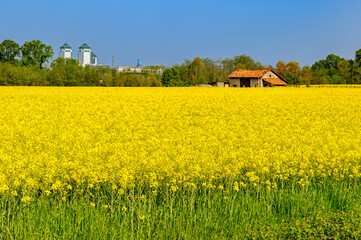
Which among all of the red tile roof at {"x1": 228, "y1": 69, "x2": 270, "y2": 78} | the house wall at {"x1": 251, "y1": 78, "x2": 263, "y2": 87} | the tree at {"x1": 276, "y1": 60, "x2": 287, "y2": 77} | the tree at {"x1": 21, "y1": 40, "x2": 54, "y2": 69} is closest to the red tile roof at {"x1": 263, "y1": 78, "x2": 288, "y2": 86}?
the house wall at {"x1": 251, "y1": 78, "x2": 263, "y2": 87}

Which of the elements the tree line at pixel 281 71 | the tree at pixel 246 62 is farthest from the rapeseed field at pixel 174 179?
the tree at pixel 246 62

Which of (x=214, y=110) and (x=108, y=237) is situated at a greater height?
(x=214, y=110)

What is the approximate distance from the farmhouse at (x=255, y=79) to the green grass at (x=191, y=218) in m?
73.6

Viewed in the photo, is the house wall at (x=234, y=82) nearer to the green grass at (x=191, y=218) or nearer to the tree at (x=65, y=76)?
the tree at (x=65, y=76)

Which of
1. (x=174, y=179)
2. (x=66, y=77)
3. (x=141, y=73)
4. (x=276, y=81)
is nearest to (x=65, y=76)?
(x=66, y=77)

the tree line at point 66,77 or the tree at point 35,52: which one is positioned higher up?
the tree at point 35,52

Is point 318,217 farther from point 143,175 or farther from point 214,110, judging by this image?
point 214,110

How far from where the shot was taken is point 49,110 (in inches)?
914

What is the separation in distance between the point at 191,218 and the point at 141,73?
8807 centimetres

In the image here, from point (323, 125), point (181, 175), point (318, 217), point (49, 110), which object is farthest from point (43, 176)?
point (49, 110)

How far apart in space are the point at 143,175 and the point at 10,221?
281 centimetres

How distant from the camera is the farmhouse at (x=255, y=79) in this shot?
80.6 metres

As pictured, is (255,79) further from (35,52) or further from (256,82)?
(35,52)

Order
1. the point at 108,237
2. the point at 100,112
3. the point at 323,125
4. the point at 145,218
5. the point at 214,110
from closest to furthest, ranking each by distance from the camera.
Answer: the point at 108,237, the point at 145,218, the point at 323,125, the point at 100,112, the point at 214,110
